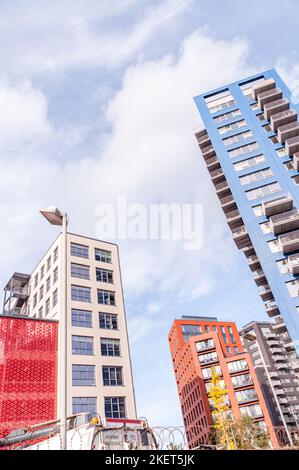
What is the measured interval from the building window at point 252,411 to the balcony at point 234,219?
39914mm

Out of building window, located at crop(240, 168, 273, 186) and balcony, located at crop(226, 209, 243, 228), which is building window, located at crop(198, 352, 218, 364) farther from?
building window, located at crop(240, 168, 273, 186)

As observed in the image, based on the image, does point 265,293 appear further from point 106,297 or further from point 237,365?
point 237,365

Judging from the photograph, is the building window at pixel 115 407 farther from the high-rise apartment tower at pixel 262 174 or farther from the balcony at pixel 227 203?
the balcony at pixel 227 203

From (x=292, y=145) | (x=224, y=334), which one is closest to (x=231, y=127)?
(x=292, y=145)

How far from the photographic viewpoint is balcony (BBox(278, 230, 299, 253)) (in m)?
41.8

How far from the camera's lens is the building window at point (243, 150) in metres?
53.8

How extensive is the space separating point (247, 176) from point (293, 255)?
49.5 feet

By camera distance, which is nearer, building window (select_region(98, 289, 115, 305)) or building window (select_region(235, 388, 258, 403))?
building window (select_region(98, 289, 115, 305))

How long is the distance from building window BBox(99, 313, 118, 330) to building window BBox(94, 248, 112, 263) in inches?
322

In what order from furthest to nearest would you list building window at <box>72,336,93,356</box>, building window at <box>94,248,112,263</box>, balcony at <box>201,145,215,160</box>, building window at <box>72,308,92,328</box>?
balcony at <box>201,145,215,160</box>, building window at <box>94,248,112,263</box>, building window at <box>72,308,92,328</box>, building window at <box>72,336,93,356</box>

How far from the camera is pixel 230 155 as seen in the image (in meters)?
54.6

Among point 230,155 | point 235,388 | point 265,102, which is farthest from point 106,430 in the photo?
point 235,388

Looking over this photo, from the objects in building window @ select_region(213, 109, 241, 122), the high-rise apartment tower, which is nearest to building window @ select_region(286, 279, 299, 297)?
the high-rise apartment tower
